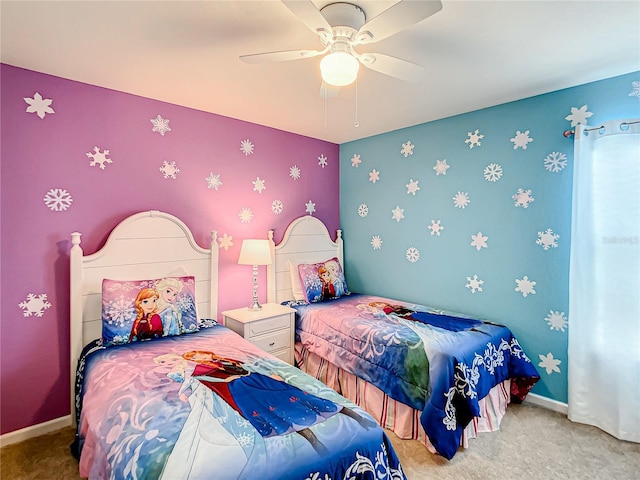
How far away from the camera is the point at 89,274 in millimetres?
2279

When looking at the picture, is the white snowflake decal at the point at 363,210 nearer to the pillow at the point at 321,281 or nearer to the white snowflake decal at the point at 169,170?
the pillow at the point at 321,281

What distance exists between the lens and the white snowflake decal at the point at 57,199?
221cm

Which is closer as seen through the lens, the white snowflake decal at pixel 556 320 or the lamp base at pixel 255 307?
the white snowflake decal at pixel 556 320

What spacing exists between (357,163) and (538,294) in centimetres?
223

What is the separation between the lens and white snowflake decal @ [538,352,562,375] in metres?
2.51

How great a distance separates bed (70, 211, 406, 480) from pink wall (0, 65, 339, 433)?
0.16 m

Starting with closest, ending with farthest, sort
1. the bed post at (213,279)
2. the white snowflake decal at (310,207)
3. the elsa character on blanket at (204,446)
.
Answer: the elsa character on blanket at (204,446), the bed post at (213,279), the white snowflake decal at (310,207)

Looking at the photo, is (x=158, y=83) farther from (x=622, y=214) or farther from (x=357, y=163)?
(x=622, y=214)

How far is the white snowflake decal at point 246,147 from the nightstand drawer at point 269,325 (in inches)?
61.3

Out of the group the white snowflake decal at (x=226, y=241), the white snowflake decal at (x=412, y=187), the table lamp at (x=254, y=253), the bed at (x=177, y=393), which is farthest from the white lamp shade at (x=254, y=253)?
the white snowflake decal at (x=412, y=187)

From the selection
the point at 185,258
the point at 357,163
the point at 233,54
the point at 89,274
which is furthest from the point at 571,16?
the point at 89,274

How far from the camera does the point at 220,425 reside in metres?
1.30

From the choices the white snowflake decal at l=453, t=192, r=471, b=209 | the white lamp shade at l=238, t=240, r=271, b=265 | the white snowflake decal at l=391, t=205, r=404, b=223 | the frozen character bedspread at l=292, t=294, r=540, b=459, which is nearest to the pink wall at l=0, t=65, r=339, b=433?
the white lamp shade at l=238, t=240, r=271, b=265

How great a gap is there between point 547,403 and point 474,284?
1.00 m
